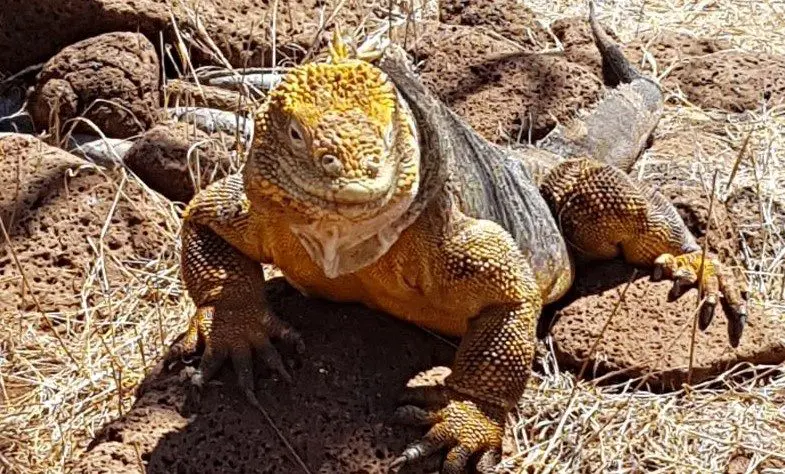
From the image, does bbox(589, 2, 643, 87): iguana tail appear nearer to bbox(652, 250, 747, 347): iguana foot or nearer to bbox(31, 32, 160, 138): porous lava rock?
bbox(652, 250, 747, 347): iguana foot

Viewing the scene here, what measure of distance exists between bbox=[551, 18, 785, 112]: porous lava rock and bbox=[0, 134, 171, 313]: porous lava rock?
2393 mm

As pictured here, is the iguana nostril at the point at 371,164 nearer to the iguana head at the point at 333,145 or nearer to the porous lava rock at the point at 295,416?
the iguana head at the point at 333,145

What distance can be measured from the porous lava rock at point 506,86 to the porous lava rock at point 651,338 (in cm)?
122

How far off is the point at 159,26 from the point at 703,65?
8.82ft

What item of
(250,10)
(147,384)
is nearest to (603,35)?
(250,10)

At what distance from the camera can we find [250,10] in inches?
267

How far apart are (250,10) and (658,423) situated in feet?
10.8

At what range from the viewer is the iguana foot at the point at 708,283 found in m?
4.72

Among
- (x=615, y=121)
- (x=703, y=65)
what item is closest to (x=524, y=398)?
(x=615, y=121)

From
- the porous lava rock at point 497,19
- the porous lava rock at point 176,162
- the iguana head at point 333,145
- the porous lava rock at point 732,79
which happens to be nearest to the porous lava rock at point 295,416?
the iguana head at point 333,145

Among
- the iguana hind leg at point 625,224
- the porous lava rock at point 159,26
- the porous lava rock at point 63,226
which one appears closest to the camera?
the iguana hind leg at point 625,224

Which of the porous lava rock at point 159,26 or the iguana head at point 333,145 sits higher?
the iguana head at point 333,145

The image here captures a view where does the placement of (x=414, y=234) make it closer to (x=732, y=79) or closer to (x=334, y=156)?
(x=334, y=156)

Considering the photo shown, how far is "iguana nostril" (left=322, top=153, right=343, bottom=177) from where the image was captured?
3307mm
